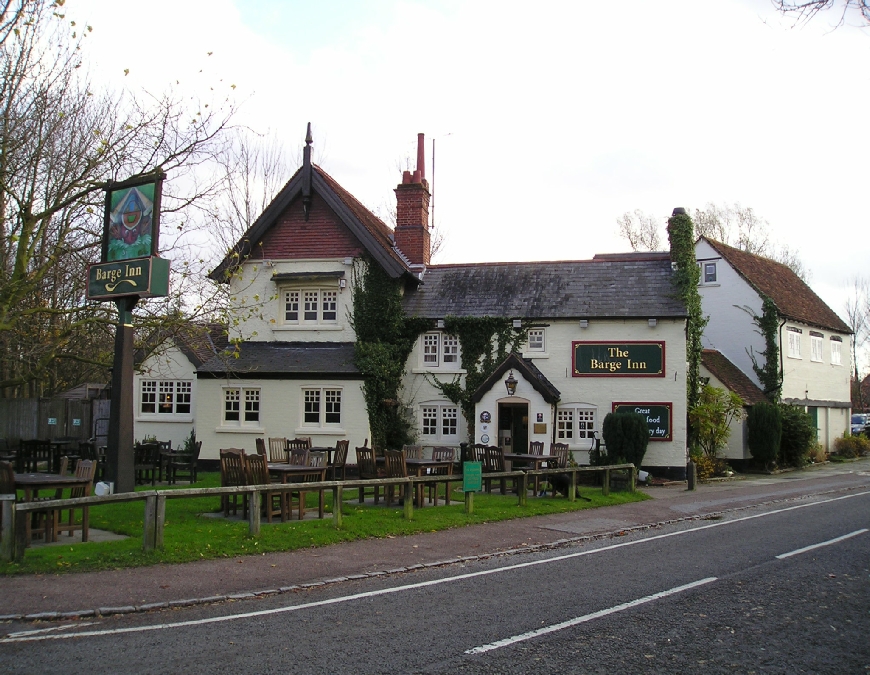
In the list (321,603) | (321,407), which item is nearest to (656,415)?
(321,407)

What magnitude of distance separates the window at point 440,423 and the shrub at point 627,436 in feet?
16.9

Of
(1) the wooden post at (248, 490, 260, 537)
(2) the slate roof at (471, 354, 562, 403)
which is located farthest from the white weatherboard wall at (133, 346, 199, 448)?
(1) the wooden post at (248, 490, 260, 537)

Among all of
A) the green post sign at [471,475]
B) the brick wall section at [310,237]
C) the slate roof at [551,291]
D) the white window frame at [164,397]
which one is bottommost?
the green post sign at [471,475]

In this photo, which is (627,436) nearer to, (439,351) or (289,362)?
(439,351)

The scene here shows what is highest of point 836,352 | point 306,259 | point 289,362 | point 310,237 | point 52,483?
point 310,237

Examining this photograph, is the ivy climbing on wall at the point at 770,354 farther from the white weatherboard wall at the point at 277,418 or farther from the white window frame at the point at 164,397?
the white window frame at the point at 164,397

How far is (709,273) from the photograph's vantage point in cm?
3556

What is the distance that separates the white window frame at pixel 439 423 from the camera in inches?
1046

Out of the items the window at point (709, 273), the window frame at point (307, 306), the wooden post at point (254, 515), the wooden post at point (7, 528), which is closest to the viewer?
the wooden post at point (7, 528)

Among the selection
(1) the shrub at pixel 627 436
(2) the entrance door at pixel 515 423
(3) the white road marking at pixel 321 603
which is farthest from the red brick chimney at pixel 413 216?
(3) the white road marking at pixel 321 603

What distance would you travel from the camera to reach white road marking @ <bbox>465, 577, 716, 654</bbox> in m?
6.73

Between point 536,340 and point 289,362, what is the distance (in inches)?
320

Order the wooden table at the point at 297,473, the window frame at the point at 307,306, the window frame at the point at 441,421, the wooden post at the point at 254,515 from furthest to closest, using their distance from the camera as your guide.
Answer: the window frame at the point at 307,306
the window frame at the point at 441,421
the wooden table at the point at 297,473
the wooden post at the point at 254,515

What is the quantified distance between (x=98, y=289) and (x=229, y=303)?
12.0 feet
